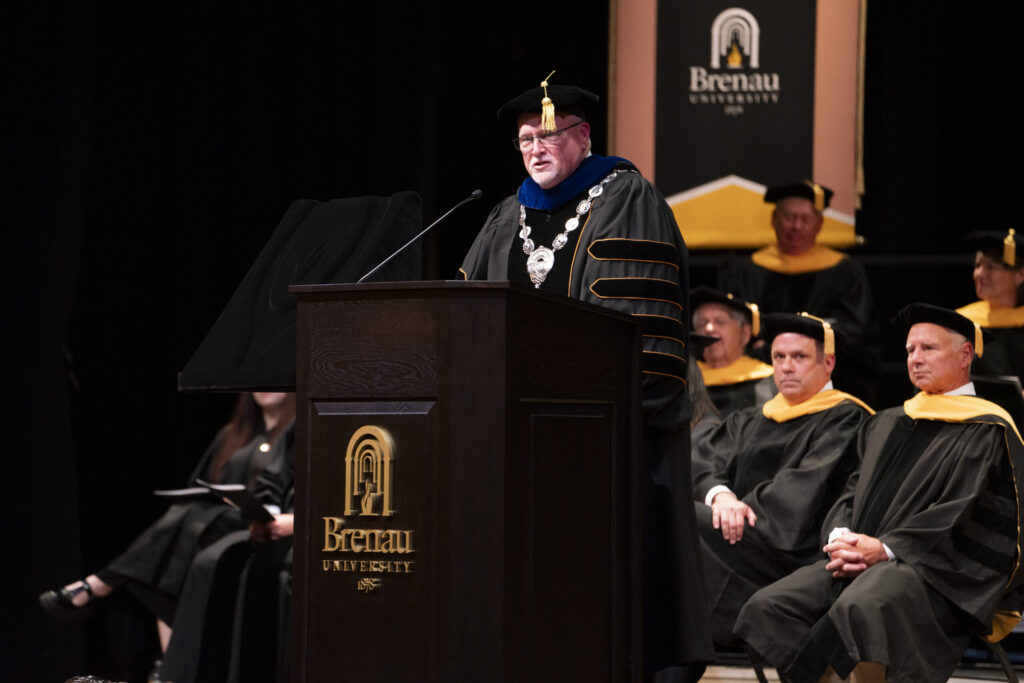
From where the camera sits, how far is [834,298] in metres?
6.66

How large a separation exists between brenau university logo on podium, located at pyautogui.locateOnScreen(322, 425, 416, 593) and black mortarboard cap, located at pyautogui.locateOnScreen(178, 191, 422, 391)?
47cm

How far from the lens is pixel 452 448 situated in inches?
92.1

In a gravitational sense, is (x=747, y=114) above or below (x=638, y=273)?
above

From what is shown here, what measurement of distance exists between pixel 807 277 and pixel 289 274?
13.6 feet

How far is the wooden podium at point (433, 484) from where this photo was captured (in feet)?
7.64

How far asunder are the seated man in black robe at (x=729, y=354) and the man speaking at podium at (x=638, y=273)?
2.92 metres

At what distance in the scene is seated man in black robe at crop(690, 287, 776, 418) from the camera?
6.21 metres

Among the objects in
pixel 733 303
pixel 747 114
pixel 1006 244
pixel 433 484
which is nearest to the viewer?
pixel 433 484

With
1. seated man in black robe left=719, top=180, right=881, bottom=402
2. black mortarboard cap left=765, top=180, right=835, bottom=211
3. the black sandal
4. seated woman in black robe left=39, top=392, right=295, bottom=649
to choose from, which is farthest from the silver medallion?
black mortarboard cap left=765, top=180, right=835, bottom=211

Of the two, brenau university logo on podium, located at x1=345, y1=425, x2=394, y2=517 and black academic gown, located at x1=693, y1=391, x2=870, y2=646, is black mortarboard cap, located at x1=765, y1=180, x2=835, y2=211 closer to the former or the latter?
black academic gown, located at x1=693, y1=391, x2=870, y2=646

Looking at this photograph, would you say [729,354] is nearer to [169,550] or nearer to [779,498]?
[779,498]

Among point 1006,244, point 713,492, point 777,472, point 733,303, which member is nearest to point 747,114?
point 733,303

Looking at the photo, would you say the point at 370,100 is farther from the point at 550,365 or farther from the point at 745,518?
the point at 550,365

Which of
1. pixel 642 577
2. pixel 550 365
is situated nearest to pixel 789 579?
pixel 642 577
